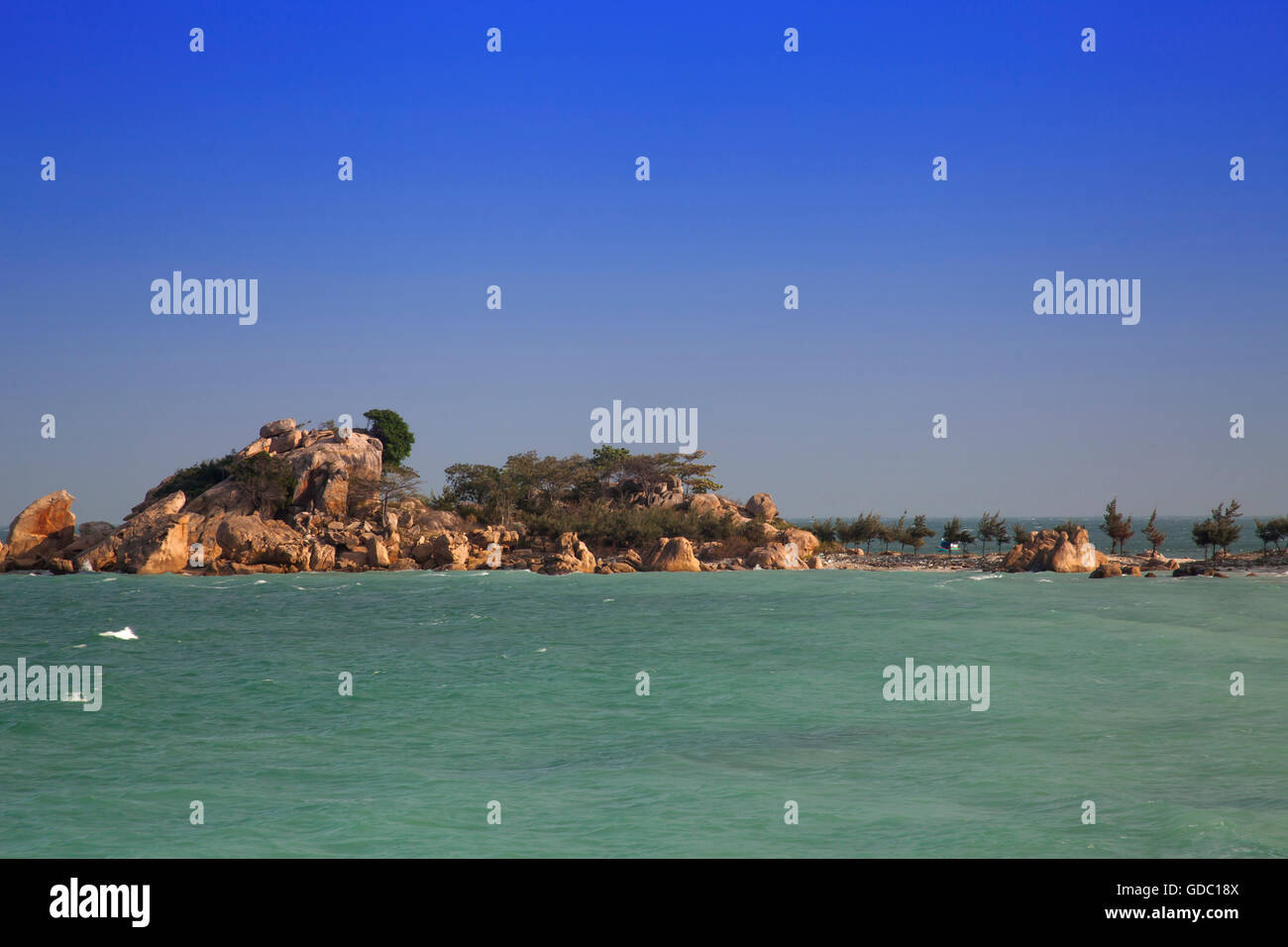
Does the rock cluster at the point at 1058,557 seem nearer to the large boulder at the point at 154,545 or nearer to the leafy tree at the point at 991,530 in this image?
the leafy tree at the point at 991,530

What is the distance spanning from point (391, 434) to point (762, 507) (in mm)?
27436

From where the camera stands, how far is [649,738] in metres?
15.7

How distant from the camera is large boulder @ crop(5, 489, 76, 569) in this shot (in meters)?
57.6

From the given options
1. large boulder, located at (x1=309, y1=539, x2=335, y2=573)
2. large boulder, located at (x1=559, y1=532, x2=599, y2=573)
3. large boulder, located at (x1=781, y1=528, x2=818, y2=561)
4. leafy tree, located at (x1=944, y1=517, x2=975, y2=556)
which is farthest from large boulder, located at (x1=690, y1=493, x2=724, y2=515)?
large boulder, located at (x1=309, y1=539, x2=335, y2=573)

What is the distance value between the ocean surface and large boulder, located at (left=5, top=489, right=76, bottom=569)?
27.6 metres

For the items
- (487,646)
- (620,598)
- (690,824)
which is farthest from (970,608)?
(690,824)

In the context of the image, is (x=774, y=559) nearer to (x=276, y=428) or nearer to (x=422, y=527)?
(x=422, y=527)

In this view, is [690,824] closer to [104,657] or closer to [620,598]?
[104,657]

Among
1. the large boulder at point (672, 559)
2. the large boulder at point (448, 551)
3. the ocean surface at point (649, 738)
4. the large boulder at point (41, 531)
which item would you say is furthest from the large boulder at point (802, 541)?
the large boulder at point (41, 531)

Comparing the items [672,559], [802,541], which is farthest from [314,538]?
[802,541]

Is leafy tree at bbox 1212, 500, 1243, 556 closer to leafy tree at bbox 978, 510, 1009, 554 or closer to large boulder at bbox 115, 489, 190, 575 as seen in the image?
leafy tree at bbox 978, 510, 1009, 554

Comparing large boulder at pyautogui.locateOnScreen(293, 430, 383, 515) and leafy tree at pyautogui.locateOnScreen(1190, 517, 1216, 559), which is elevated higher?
large boulder at pyautogui.locateOnScreen(293, 430, 383, 515)

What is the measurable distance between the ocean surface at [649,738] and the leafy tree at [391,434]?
3595cm
